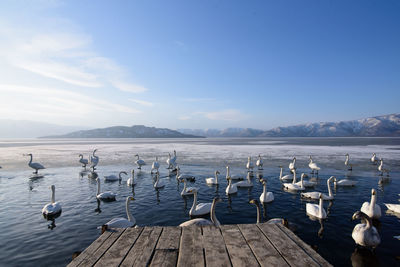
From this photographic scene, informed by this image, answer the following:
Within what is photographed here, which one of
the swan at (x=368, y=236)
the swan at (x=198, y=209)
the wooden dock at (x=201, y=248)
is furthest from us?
the swan at (x=198, y=209)

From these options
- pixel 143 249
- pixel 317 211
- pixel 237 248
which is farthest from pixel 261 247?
pixel 317 211

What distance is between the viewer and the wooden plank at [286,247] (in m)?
4.14

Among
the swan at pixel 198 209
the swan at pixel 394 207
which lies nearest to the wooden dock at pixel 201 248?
the swan at pixel 198 209

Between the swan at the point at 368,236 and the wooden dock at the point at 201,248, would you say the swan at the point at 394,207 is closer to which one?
the swan at the point at 368,236

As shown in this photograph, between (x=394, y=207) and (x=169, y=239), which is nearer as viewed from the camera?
(x=169, y=239)

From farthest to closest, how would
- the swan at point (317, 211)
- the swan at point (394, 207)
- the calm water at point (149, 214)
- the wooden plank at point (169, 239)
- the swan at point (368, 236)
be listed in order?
the swan at point (394, 207) < the swan at point (317, 211) < the calm water at point (149, 214) < the swan at point (368, 236) < the wooden plank at point (169, 239)

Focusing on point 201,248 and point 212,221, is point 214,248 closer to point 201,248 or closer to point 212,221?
point 201,248

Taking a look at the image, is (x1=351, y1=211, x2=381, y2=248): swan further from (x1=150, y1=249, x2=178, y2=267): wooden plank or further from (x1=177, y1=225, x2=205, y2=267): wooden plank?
(x1=150, y1=249, x2=178, y2=267): wooden plank

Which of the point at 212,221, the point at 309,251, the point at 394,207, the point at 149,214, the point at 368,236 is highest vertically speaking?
the point at 309,251

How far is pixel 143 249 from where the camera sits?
463 centimetres

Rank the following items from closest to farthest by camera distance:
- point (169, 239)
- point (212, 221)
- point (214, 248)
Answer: point (214, 248) < point (169, 239) < point (212, 221)

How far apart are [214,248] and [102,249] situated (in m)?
2.49

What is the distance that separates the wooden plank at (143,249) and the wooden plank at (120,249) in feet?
0.37

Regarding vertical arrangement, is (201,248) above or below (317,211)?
above
